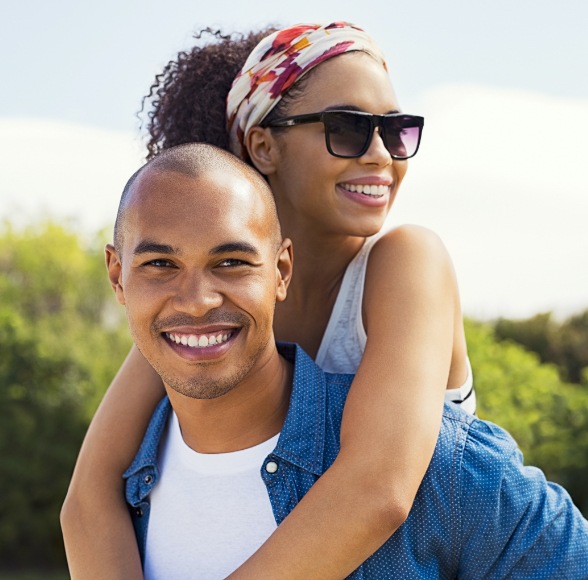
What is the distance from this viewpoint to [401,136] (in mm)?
3264

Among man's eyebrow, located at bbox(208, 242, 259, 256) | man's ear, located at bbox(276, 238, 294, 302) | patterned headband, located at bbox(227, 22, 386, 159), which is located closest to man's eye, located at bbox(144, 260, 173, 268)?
man's eyebrow, located at bbox(208, 242, 259, 256)

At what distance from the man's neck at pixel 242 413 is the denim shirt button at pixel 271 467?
103 mm

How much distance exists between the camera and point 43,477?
13281mm

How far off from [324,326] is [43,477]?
10916mm

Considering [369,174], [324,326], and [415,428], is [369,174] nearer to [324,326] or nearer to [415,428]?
[324,326]

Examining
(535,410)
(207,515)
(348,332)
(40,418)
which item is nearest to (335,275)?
(348,332)

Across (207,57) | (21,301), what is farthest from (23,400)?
(207,57)

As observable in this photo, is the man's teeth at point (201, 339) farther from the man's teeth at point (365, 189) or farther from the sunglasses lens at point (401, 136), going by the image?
the sunglasses lens at point (401, 136)

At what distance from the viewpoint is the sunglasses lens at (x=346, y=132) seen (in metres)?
3.12

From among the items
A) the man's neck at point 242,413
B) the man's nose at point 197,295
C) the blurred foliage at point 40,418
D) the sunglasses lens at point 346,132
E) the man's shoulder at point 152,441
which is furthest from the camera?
the blurred foliage at point 40,418

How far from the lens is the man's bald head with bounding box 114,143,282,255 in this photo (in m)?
2.75

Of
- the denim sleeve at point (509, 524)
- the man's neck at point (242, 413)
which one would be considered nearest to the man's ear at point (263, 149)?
the man's neck at point (242, 413)

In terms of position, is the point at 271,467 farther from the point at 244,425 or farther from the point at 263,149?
the point at 263,149

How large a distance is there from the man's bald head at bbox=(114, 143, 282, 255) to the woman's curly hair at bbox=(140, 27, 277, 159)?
626mm
